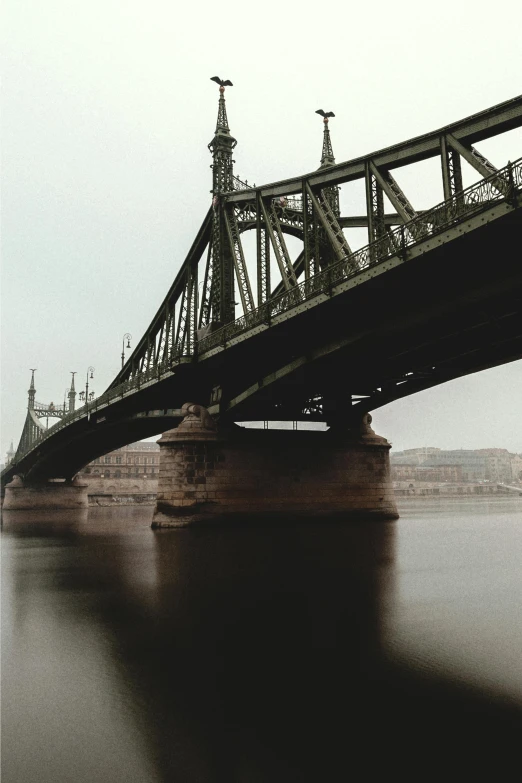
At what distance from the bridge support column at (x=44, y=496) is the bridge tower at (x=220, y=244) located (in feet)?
185

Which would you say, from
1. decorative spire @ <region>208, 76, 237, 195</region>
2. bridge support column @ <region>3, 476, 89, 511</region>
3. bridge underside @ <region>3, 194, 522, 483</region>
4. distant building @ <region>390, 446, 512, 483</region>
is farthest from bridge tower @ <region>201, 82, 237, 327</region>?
distant building @ <region>390, 446, 512, 483</region>

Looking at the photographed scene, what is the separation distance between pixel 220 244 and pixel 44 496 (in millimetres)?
62312

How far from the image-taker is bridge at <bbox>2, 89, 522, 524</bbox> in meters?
18.2

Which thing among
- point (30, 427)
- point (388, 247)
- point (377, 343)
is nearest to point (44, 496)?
point (30, 427)

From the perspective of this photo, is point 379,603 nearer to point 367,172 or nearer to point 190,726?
point 190,726

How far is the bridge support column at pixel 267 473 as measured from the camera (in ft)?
106

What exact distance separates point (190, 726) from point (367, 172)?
847 inches

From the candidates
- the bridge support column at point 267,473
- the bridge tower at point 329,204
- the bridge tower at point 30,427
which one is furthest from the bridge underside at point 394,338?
the bridge tower at point 30,427

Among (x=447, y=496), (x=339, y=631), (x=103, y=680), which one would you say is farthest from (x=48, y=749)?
(x=447, y=496)

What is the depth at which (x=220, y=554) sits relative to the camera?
21.1 meters

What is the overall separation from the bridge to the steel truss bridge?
2.6 inches

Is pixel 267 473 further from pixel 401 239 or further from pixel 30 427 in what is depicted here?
pixel 30 427

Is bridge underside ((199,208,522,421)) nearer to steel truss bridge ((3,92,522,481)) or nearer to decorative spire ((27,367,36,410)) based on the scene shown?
steel truss bridge ((3,92,522,481))

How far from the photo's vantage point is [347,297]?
22328mm
